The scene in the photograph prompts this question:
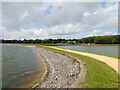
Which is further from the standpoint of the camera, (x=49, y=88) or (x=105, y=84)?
(x=49, y=88)

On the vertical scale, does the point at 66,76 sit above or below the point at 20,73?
above

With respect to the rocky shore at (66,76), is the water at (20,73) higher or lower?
lower

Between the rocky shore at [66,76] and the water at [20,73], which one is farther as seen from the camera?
the water at [20,73]

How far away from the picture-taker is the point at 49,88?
15.4 ft

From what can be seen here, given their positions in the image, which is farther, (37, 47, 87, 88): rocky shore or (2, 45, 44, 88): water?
(2, 45, 44, 88): water

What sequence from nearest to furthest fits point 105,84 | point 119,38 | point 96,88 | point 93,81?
point 96,88 < point 105,84 < point 93,81 < point 119,38

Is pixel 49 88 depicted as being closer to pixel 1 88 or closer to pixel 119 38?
pixel 1 88

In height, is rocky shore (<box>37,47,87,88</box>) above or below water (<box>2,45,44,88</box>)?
above

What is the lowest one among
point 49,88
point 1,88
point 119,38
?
point 1,88

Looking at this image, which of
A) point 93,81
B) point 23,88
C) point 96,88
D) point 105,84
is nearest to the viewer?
point 96,88

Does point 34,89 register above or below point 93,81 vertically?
below

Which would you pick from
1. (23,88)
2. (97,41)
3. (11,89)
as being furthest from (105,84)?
(97,41)

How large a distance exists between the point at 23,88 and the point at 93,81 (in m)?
4.91

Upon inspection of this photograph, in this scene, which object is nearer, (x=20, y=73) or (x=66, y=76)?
(x=66, y=76)
